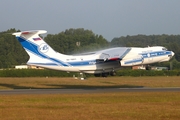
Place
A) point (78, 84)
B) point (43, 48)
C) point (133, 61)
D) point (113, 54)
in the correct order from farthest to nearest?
point (78, 84) → point (113, 54) → point (133, 61) → point (43, 48)

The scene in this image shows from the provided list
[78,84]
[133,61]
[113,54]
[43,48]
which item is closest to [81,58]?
[113,54]

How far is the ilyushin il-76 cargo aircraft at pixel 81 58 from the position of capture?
4244cm

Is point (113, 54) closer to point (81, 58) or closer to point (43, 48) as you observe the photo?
point (81, 58)

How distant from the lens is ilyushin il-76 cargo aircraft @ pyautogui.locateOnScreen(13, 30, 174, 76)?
42.4 metres

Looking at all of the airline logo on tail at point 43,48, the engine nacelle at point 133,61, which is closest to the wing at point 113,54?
the engine nacelle at point 133,61

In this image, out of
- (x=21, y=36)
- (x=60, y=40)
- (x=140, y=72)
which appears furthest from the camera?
(x=60, y=40)

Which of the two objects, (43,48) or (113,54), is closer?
(43,48)

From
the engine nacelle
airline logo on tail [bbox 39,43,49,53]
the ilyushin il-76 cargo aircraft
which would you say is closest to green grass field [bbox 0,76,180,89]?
the ilyushin il-76 cargo aircraft

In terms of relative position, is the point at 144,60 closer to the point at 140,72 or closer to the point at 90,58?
the point at 90,58

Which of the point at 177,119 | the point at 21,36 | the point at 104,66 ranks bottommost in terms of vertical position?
the point at 177,119

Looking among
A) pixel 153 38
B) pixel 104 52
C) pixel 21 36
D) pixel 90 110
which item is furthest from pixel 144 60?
pixel 153 38

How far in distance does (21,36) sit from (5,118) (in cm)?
2174

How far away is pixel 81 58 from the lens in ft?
140

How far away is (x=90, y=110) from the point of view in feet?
82.7
